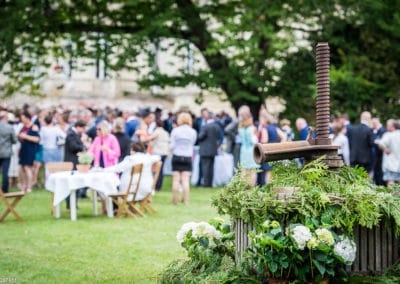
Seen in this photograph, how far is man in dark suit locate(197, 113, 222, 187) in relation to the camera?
23016mm

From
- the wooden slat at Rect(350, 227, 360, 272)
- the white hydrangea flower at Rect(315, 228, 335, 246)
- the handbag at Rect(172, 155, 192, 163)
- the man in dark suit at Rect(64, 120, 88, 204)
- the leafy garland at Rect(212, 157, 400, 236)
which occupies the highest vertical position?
the man in dark suit at Rect(64, 120, 88, 204)

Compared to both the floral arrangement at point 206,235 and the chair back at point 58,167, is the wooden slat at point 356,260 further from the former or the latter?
the chair back at point 58,167

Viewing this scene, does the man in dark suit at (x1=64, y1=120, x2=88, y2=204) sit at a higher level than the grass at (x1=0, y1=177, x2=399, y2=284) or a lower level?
higher

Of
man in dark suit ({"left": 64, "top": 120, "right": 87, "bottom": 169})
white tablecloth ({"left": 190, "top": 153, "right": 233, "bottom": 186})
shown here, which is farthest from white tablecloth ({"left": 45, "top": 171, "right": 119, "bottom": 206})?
white tablecloth ({"left": 190, "top": 153, "right": 233, "bottom": 186})

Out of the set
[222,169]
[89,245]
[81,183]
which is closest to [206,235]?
[89,245]

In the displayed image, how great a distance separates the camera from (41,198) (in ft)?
65.2

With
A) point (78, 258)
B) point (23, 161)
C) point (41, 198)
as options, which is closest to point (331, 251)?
point (78, 258)

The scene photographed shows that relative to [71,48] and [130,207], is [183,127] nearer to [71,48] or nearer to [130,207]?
[130,207]

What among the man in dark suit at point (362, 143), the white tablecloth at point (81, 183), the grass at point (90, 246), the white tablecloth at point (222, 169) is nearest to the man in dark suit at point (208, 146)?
the white tablecloth at point (222, 169)

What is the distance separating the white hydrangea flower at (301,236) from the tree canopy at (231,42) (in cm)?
1776

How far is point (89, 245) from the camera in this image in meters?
12.0

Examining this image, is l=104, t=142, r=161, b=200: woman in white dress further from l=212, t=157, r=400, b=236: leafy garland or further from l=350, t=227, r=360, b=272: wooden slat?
l=350, t=227, r=360, b=272: wooden slat

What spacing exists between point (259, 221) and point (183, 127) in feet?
36.0

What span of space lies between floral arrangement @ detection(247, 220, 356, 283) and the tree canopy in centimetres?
1768
